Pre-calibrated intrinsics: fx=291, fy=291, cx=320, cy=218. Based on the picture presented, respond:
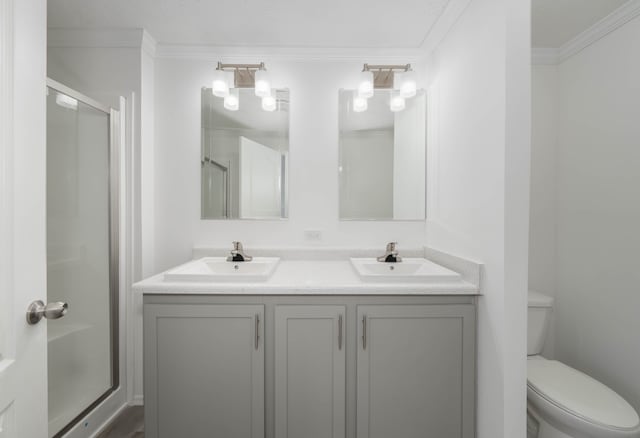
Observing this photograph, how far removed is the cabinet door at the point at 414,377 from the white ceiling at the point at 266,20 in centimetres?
162

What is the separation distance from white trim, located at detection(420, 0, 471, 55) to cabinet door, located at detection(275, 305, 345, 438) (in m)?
1.70

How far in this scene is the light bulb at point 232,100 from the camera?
1.99 metres

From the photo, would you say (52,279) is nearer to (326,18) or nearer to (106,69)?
(106,69)

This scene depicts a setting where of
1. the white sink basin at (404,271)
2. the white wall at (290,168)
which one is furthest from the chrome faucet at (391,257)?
the white wall at (290,168)

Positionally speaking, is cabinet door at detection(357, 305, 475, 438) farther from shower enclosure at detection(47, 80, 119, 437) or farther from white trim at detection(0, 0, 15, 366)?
shower enclosure at detection(47, 80, 119, 437)

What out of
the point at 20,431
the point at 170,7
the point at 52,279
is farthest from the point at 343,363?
the point at 170,7

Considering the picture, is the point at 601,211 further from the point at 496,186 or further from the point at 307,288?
the point at 307,288

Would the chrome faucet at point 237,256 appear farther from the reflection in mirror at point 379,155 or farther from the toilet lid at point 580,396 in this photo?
the toilet lid at point 580,396

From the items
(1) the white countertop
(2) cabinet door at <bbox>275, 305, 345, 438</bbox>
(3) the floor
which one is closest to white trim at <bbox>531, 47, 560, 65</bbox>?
(1) the white countertop

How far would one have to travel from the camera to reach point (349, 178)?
6.63 ft

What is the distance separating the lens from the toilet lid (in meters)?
1.20

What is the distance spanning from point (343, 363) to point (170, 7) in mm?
2101

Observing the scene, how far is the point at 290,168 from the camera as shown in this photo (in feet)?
6.60

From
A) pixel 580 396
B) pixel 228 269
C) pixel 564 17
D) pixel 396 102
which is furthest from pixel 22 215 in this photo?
pixel 564 17
